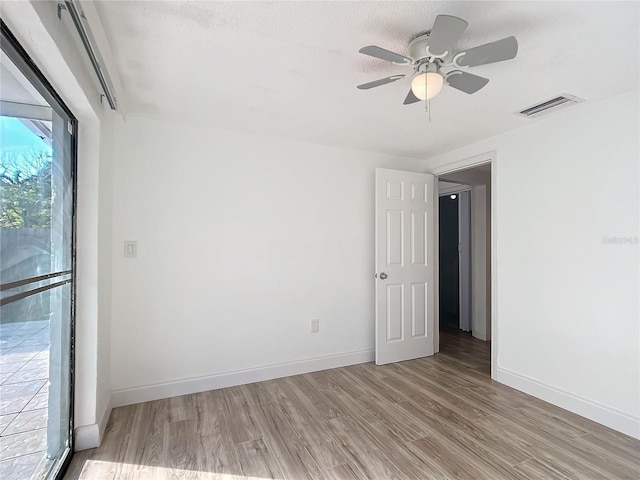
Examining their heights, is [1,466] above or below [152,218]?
below

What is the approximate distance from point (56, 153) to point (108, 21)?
0.73 meters

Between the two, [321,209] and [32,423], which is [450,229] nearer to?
[321,209]

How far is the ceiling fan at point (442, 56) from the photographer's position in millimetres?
1375

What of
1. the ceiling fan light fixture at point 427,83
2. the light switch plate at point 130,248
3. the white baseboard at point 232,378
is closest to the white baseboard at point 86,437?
the white baseboard at point 232,378

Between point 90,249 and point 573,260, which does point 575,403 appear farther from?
point 90,249

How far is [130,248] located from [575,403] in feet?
12.1

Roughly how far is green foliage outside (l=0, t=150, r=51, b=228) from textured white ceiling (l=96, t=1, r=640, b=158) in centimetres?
73

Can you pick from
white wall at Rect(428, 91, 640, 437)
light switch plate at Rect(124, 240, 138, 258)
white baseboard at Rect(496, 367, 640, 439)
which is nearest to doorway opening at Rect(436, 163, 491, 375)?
white baseboard at Rect(496, 367, 640, 439)

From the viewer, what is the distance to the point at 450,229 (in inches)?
230

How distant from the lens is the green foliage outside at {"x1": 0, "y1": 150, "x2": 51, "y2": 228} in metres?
1.22

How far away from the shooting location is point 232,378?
2.95 m

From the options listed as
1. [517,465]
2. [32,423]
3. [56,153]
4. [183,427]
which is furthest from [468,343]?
[56,153]

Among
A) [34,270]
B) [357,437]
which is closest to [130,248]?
[34,270]

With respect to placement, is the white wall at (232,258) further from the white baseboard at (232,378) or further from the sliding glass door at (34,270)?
the sliding glass door at (34,270)
